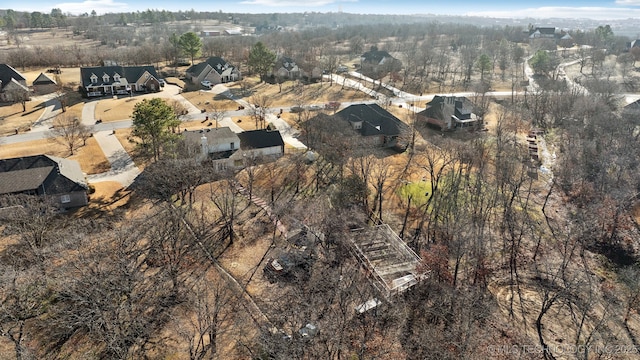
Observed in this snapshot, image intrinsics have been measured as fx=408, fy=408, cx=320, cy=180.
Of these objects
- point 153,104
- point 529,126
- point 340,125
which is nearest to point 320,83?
point 340,125

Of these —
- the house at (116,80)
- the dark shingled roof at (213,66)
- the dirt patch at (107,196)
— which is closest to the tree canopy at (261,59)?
the dark shingled roof at (213,66)

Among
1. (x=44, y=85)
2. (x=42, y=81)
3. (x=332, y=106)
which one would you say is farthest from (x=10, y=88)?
(x=332, y=106)

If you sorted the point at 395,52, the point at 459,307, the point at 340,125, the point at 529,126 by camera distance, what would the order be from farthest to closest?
the point at 395,52 → the point at 529,126 → the point at 340,125 → the point at 459,307

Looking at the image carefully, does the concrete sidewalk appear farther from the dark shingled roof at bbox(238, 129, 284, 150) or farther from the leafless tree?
the dark shingled roof at bbox(238, 129, 284, 150)

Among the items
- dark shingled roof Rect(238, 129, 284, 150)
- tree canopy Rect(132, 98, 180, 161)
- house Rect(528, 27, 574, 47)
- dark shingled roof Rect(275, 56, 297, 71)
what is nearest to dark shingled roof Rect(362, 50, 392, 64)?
dark shingled roof Rect(275, 56, 297, 71)

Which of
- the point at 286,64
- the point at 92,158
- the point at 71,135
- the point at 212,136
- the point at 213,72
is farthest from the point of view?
the point at 286,64

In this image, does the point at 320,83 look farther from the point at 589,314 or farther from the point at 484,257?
the point at 589,314

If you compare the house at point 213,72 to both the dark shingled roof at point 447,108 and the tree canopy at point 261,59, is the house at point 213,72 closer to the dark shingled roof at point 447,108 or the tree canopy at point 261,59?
the tree canopy at point 261,59

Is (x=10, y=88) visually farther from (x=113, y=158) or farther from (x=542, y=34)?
(x=542, y=34)
